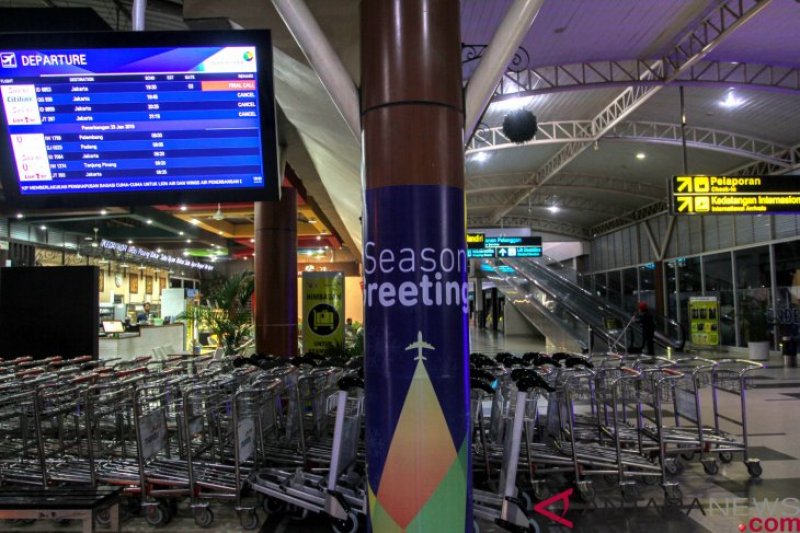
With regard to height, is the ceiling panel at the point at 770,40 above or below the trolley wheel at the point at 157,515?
above

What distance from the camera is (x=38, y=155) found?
150 inches

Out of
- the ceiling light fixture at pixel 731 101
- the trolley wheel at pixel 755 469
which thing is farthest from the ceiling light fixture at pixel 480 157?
the trolley wheel at pixel 755 469

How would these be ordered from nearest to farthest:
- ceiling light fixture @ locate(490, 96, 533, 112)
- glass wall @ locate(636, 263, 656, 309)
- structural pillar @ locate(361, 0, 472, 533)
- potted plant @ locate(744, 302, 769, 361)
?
structural pillar @ locate(361, 0, 472, 533)
ceiling light fixture @ locate(490, 96, 533, 112)
potted plant @ locate(744, 302, 769, 361)
glass wall @ locate(636, 263, 656, 309)

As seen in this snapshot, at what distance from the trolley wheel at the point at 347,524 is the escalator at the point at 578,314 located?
42.9 ft

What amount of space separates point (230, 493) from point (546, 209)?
27084 millimetres

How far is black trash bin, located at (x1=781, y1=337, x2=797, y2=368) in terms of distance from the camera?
44.1 feet

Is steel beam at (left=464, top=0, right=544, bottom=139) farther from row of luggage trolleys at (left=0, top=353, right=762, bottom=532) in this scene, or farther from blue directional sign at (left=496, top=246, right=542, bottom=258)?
blue directional sign at (left=496, top=246, right=542, bottom=258)

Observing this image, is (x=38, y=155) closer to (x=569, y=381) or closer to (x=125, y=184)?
(x=125, y=184)

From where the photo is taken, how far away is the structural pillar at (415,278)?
9.13 feet

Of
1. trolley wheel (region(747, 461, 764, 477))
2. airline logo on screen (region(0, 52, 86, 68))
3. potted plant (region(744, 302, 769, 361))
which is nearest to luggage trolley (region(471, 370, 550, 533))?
trolley wheel (region(747, 461, 764, 477))

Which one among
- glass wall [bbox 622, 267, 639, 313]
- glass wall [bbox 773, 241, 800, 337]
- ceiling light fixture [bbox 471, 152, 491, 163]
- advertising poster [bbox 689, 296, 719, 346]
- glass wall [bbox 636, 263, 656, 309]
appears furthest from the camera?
glass wall [bbox 622, 267, 639, 313]

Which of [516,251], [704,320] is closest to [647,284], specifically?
[704,320]

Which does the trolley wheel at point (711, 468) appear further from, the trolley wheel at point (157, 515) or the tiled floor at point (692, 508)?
the trolley wheel at point (157, 515)

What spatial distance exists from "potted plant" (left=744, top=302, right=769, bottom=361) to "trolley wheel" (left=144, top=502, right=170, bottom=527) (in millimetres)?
15018
